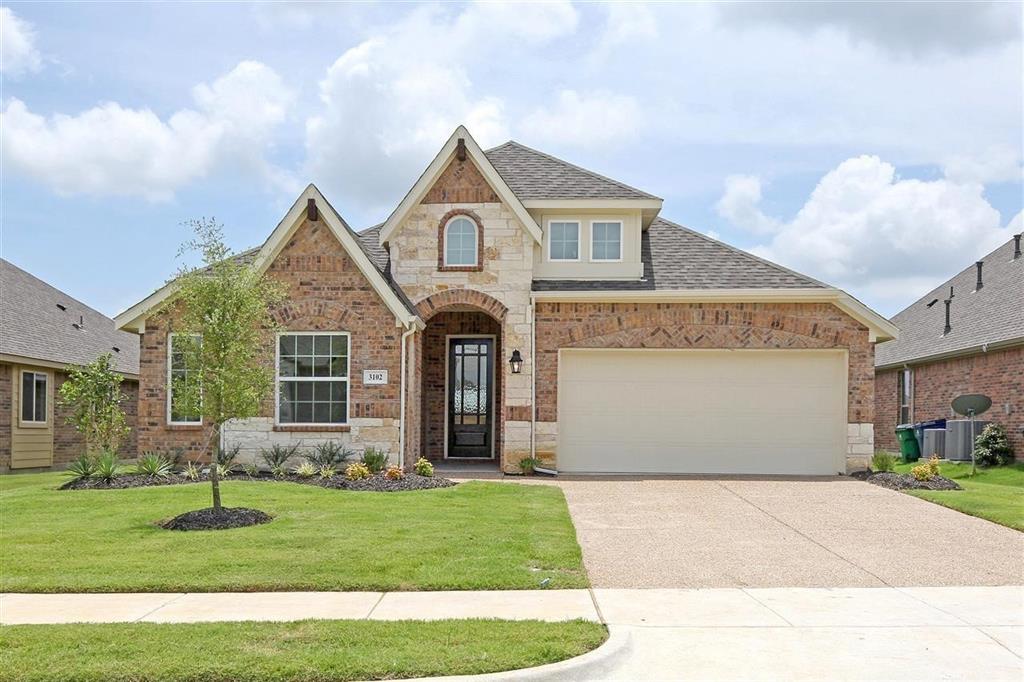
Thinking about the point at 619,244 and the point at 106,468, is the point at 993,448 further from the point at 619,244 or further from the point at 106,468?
the point at 106,468

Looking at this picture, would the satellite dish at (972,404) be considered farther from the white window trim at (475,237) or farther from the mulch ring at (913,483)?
the white window trim at (475,237)

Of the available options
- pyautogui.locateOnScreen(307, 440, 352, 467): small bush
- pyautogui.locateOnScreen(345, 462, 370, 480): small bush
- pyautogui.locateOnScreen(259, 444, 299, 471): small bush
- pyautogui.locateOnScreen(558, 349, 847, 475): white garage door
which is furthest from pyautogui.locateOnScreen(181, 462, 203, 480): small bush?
pyautogui.locateOnScreen(558, 349, 847, 475): white garage door

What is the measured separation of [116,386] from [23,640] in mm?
12998

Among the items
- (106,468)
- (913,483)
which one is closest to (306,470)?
(106,468)

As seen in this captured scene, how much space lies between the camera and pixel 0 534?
1134cm

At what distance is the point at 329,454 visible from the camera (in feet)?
57.5

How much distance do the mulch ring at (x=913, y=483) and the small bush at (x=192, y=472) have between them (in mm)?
12102

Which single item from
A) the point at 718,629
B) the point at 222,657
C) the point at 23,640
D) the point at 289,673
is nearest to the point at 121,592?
the point at 23,640

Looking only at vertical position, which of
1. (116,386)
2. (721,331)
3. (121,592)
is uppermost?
(721,331)

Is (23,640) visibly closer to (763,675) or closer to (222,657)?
(222,657)

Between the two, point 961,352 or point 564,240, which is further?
point 961,352

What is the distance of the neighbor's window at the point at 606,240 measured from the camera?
2038 cm

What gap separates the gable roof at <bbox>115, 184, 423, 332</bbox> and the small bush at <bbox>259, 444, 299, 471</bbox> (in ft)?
10.5

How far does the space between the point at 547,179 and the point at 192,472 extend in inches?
380
